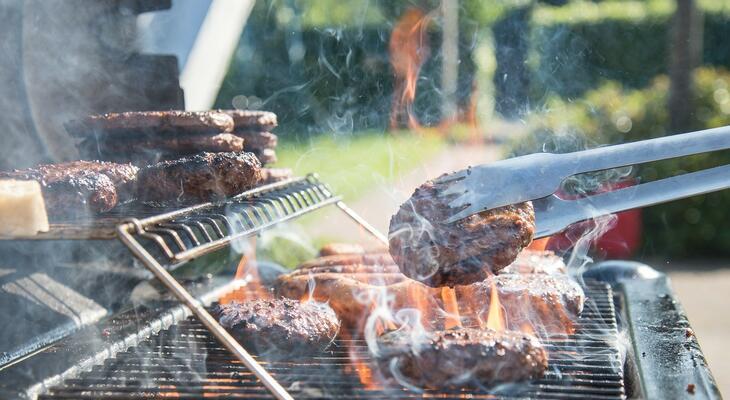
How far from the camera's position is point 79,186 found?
2.77m

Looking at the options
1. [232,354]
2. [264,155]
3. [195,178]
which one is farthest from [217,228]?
[264,155]

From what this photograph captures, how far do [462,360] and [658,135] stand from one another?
8631mm

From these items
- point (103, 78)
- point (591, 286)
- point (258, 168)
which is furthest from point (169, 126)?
point (591, 286)

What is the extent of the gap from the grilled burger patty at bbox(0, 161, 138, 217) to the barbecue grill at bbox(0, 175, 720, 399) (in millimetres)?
110

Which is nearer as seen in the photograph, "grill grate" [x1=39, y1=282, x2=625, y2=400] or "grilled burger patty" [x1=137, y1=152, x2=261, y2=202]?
"grill grate" [x1=39, y1=282, x2=625, y2=400]

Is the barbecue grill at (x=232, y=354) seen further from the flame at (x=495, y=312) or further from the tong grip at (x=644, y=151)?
the tong grip at (x=644, y=151)

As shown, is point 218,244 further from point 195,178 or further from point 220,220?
point 195,178

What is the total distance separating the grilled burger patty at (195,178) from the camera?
3.10 metres

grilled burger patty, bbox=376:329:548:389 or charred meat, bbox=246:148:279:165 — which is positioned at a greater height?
charred meat, bbox=246:148:279:165

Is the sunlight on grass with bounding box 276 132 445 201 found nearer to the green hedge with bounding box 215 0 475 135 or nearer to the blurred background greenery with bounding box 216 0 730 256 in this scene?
the blurred background greenery with bounding box 216 0 730 256

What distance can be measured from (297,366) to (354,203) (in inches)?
336

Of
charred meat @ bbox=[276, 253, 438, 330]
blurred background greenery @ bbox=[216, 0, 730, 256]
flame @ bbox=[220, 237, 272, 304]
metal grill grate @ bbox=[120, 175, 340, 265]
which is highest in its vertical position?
blurred background greenery @ bbox=[216, 0, 730, 256]

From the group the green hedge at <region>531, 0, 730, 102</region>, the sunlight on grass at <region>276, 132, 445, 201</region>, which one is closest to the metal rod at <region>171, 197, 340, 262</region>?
the sunlight on grass at <region>276, 132, 445, 201</region>

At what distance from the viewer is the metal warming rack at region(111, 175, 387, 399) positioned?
223cm
